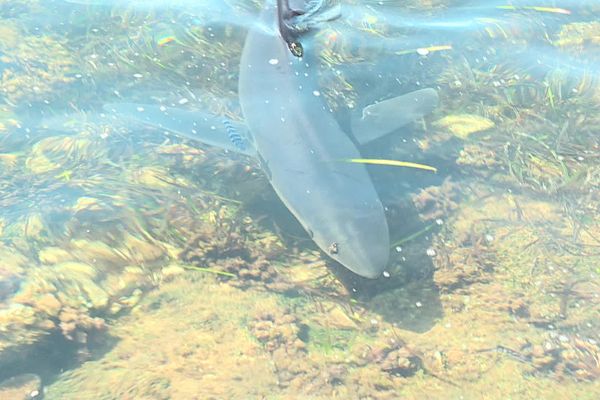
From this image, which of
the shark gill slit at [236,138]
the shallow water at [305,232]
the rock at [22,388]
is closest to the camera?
the rock at [22,388]

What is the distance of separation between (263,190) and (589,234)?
2643mm

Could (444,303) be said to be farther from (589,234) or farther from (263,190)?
(263,190)

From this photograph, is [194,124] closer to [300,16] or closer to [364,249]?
[300,16]

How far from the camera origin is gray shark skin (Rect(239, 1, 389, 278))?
3.58 meters

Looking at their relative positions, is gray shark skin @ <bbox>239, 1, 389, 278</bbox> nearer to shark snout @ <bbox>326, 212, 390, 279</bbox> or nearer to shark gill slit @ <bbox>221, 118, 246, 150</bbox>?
shark snout @ <bbox>326, 212, 390, 279</bbox>

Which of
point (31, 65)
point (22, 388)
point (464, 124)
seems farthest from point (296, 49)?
point (22, 388)

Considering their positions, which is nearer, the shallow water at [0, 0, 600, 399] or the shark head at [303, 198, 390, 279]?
the shallow water at [0, 0, 600, 399]

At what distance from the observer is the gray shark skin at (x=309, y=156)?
358 cm

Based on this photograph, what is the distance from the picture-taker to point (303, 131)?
4250mm

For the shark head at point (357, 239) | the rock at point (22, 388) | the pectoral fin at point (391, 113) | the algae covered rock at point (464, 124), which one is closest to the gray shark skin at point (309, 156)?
the shark head at point (357, 239)

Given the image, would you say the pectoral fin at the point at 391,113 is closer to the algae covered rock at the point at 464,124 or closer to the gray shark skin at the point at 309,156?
the algae covered rock at the point at 464,124

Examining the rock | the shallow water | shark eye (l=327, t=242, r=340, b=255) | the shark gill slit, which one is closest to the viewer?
the rock

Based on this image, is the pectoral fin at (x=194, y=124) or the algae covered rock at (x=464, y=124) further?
the algae covered rock at (x=464, y=124)

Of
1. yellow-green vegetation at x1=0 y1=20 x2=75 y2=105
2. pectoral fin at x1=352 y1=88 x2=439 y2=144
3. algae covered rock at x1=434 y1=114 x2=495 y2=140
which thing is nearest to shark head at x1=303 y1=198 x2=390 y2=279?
pectoral fin at x1=352 y1=88 x2=439 y2=144
